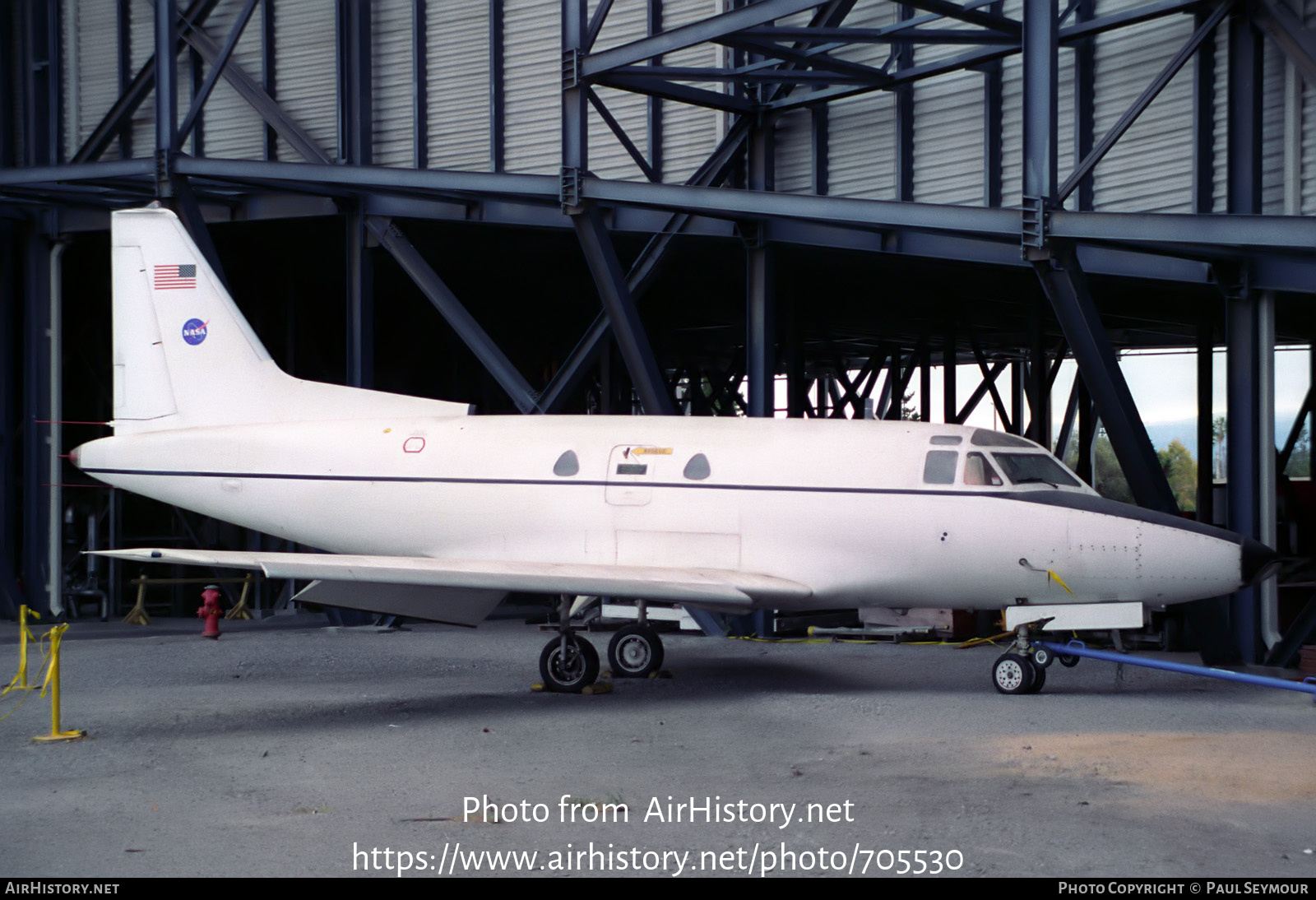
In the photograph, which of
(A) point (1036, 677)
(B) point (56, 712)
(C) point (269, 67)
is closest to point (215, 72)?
(C) point (269, 67)

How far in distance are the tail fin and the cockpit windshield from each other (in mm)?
6558

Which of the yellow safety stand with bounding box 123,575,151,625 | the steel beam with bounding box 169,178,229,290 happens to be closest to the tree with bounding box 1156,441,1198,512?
the yellow safety stand with bounding box 123,575,151,625

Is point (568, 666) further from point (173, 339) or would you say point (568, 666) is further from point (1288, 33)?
point (1288, 33)

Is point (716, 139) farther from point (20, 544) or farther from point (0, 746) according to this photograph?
point (20, 544)

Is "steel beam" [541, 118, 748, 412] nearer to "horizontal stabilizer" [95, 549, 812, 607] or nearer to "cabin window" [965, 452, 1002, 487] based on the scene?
"horizontal stabilizer" [95, 549, 812, 607]

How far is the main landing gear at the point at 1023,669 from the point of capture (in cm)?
1195

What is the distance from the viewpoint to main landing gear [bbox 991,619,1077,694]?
1195 cm

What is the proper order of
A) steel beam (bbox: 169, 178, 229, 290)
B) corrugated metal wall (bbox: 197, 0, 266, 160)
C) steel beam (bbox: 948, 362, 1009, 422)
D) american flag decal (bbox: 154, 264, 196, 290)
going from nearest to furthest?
american flag decal (bbox: 154, 264, 196, 290), steel beam (bbox: 169, 178, 229, 290), corrugated metal wall (bbox: 197, 0, 266, 160), steel beam (bbox: 948, 362, 1009, 422)

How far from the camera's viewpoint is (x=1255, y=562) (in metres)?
11.4

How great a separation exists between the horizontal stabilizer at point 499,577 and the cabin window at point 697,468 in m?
1.26

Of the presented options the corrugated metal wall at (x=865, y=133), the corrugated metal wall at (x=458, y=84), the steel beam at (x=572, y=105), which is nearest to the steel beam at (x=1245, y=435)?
the corrugated metal wall at (x=865, y=133)

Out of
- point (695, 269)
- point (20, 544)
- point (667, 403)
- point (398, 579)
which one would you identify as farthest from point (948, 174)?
point (20, 544)

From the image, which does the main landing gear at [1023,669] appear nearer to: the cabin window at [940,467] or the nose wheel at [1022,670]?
the nose wheel at [1022,670]

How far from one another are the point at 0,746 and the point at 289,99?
1481cm
